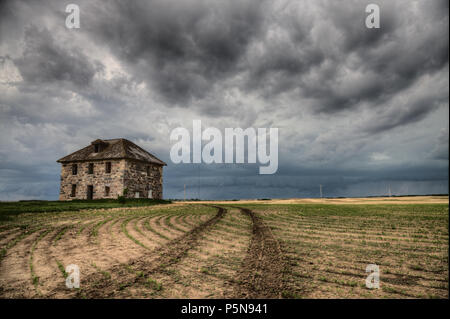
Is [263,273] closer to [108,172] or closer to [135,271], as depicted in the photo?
[135,271]

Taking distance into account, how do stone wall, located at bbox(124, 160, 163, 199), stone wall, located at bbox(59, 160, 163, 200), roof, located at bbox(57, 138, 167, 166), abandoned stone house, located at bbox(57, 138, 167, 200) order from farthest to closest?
roof, located at bbox(57, 138, 167, 166) → stone wall, located at bbox(124, 160, 163, 199) → abandoned stone house, located at bbox(57, 138, 167, 200) → stone wall, located at bbox(59, 160, 163, 200)

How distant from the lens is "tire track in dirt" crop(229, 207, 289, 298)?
11.8 ft

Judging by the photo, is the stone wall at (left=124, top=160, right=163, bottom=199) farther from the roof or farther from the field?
the field

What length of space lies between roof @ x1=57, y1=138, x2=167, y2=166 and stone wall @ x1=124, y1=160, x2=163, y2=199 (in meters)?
1.04

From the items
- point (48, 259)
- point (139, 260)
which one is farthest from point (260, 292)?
point (48, 259)

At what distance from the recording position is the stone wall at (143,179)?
33.7 metres

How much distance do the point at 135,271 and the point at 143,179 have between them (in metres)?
33.6

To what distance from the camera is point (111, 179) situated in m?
33.5

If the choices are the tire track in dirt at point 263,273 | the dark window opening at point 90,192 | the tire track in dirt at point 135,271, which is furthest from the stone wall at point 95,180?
the tire track in dirt at point 263,273

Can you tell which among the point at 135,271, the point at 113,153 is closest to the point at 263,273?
the point at 135,271

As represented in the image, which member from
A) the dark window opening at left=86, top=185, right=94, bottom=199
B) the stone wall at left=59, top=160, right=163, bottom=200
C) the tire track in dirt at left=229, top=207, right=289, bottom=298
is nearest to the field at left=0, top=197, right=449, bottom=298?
the tire track in dirt at left=229, top=207, right=289, bottom=298

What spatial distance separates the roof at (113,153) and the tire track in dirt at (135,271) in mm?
29628
